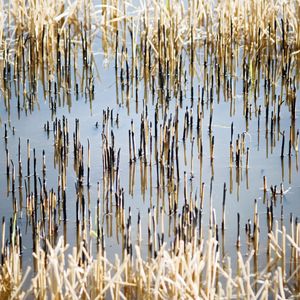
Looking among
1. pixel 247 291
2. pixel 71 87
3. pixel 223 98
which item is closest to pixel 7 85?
pixel 71 87

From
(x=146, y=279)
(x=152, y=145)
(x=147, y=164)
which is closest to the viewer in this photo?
(x=146, y=279)

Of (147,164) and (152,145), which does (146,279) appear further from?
(152,145)

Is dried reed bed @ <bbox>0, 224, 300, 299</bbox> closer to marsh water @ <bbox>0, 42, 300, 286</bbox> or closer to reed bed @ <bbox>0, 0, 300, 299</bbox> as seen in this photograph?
reed bed @ <bbox>0, 0, 300, 299</bbox>

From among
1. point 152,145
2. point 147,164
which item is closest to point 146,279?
point 147,164

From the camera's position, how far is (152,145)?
5.57m

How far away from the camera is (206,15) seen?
8008 mm

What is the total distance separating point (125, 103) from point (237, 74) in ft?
3.56

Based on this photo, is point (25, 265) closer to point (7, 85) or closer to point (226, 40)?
point (7, 85)

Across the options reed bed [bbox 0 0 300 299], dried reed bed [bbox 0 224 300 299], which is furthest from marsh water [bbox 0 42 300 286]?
dried reed bed [bbox 0 224 300 299]

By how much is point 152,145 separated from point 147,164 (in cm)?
30

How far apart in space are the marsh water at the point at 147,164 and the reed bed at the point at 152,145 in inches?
0.6

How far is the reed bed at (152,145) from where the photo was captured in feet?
12.0

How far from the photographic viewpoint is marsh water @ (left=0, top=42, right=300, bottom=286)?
451 cm

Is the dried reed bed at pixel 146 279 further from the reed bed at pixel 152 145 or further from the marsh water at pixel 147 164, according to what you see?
the marsh water at pixel 147 164
